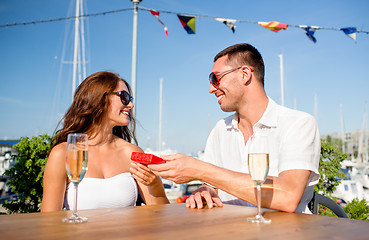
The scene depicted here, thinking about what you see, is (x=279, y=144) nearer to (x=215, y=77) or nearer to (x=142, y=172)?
(x=215, y=77)

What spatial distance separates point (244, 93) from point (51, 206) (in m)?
1.92

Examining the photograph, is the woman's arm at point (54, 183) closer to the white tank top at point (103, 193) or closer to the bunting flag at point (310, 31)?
the white tank top at point (103, 193)

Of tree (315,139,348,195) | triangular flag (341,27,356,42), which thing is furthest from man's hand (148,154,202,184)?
triangular flag (341,27,356,42)

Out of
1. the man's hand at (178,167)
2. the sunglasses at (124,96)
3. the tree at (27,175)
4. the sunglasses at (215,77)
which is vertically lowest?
the tree at (27,175)

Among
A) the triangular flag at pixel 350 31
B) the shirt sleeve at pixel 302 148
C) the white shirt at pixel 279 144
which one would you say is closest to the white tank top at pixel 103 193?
the white shirt at pixel 279 144

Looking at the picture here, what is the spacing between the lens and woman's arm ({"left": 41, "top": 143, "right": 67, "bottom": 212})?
254 cm

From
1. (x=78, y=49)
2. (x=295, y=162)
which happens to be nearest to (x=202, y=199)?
(x=295, y=162)

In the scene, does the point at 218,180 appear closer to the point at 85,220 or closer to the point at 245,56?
the point at 85,220

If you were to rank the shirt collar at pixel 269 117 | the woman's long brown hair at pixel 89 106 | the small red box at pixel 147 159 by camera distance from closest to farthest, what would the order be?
1. the small red box at pixel 147 159
2. the shirt collar at pixel 269 117
3. the woman's long brown hair at pixel 89 106

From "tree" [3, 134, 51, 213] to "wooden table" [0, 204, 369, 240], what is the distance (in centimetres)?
439

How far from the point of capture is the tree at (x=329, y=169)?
19.2 ft

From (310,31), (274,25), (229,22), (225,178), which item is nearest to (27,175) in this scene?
(225,178)

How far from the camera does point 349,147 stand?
49125 mm

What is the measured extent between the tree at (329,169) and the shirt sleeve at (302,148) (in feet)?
12.7
